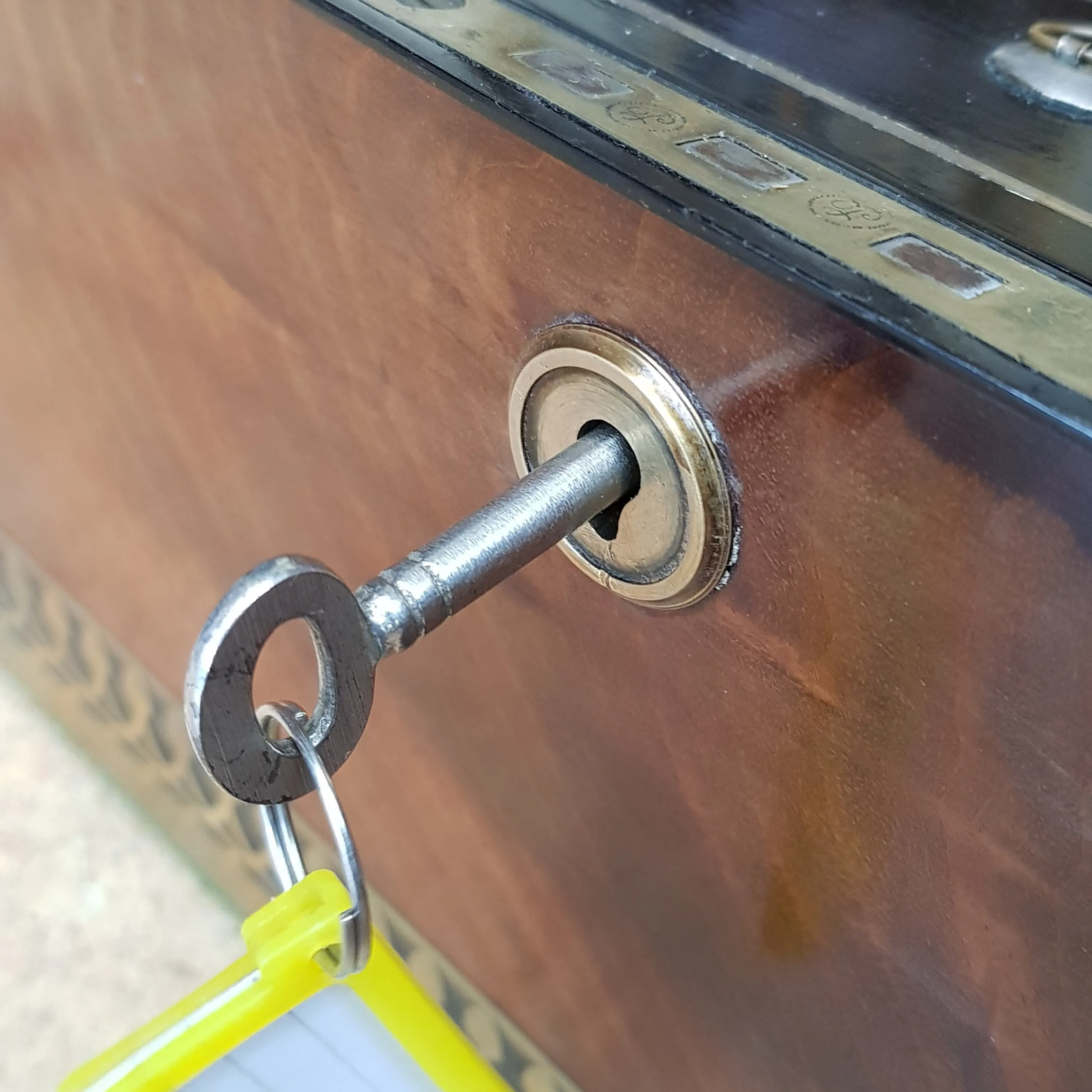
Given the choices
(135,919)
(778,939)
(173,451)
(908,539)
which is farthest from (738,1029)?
(135,919)

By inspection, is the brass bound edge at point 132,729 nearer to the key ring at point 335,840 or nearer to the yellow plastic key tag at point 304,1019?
the yellow plastic key tag at point 304,1019

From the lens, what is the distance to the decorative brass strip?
0.20 metres

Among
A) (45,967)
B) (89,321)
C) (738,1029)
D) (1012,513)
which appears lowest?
(45,967)

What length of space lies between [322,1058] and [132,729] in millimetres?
360

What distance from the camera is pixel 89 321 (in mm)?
456

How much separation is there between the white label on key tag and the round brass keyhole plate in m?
0.15

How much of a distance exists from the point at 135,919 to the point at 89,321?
0.38 meters

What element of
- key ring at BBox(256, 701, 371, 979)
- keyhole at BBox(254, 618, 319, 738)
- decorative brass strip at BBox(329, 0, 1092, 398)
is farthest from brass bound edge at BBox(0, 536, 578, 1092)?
decorative brass strip at BBox(329, 0, 1092, 398)

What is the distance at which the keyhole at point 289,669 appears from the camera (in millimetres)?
461

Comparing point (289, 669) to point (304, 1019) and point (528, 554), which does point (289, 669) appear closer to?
point (304, 1019)

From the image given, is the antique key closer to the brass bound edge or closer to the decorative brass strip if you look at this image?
the decorative brass strip

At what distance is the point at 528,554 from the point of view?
232 millimetres

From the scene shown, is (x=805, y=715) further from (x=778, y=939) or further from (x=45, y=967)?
(x=45, y=967)

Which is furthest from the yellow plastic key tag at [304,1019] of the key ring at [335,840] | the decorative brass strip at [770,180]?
the decorative brass strip at [770,180]
